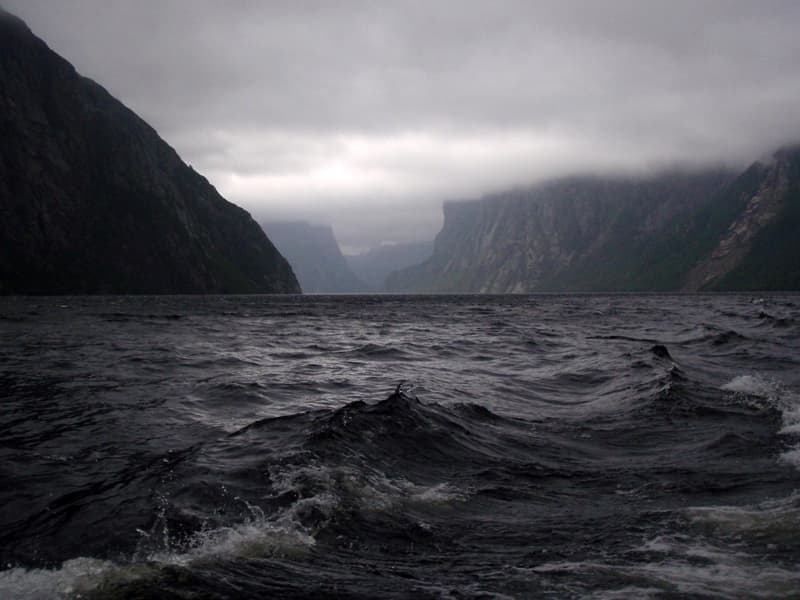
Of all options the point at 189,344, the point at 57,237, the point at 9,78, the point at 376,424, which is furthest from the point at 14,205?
the point at 376,424

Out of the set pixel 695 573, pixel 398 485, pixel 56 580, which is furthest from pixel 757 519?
pixel 56 580

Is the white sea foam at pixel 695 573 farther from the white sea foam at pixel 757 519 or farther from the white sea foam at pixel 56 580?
the white sea foam at pixel 56 580

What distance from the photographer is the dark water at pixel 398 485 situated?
6.32 metres

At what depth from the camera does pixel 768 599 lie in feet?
18.0

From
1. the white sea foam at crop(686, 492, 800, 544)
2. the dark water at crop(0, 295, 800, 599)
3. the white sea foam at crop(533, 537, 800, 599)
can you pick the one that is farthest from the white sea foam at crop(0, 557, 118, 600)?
the white sea foam at crop(686, 492, 800, 544)

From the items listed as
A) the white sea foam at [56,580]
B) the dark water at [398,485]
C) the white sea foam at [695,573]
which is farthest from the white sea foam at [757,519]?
the white sea foam at [56,580]

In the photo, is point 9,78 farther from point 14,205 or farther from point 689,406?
point 689,406

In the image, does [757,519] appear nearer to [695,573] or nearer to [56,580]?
[695,573]

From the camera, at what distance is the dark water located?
632cm

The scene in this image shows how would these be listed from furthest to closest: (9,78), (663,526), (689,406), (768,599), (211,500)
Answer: (9,78)
(689,406)
(211,500)
(663,526)
(768,599)

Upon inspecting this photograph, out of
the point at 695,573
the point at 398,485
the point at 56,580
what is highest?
the point at 695,573

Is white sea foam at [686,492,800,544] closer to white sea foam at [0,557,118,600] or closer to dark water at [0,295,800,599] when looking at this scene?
dark water at [0,295,800,599]

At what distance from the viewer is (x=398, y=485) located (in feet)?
33.0

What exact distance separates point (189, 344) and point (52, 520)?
27489 mm
